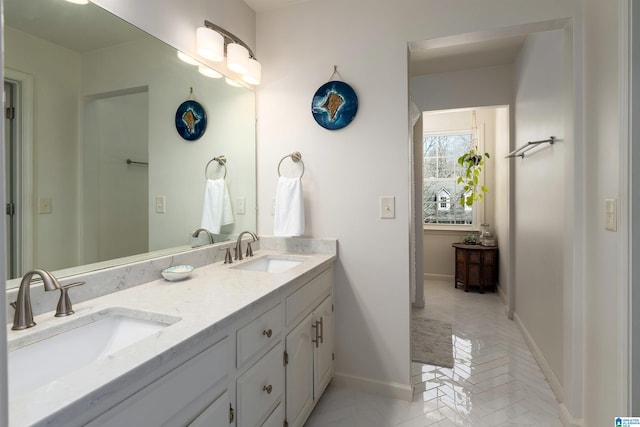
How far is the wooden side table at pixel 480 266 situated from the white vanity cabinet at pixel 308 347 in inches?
109

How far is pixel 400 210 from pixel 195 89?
4.41 feet

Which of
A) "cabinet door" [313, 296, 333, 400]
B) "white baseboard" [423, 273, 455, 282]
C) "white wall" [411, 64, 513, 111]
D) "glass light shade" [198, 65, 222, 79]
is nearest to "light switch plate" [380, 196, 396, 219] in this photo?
"cabinet door" [313, 296, 333, 400]

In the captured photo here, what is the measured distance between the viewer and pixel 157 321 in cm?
105

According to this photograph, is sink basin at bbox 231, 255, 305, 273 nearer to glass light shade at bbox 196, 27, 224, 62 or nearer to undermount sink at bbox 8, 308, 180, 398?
undermount sink at bbox 8, 308, 180, 398

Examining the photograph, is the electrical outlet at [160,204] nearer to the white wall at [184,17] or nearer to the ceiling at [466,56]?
the white wall at [184,17]

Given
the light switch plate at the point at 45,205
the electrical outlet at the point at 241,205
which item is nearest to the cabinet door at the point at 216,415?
the light switch plate at the point at 45,205

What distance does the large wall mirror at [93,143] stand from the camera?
1.06m

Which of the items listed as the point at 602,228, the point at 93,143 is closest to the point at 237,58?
the point at 93,143

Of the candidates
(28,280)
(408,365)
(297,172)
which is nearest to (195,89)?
(297,172)

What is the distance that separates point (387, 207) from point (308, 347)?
2.96 ft

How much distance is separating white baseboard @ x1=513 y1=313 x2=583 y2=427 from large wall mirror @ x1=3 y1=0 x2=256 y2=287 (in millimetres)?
2157

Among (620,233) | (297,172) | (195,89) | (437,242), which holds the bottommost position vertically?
(437,242)

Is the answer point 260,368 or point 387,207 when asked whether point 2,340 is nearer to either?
point 260,368

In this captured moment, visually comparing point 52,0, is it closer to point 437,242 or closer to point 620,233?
point 620,233
